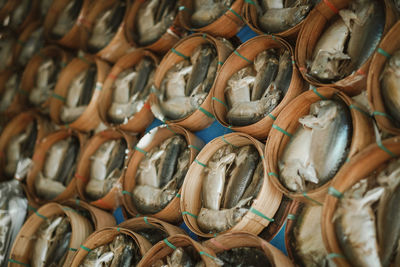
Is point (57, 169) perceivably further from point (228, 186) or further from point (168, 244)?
point (228, 186)

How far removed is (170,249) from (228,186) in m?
0.54

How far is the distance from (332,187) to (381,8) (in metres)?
1.05

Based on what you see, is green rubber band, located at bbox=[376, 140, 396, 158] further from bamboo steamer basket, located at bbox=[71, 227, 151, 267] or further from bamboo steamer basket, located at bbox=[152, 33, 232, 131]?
bamboo steamer basket, located at bbox=[71, 227, 151, 267]

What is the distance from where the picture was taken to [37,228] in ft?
10.5

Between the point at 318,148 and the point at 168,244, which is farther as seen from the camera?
the point at 168,244

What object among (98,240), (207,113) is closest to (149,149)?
(207,113)

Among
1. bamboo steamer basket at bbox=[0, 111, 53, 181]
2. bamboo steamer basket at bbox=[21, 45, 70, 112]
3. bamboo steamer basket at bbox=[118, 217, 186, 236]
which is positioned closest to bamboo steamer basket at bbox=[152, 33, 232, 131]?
bamboo steamer basket at bbox=[118, 217, 186, 236]

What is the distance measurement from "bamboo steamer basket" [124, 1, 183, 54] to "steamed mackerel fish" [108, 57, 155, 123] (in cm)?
16

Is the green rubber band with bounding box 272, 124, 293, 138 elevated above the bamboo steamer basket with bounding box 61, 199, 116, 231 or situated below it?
above

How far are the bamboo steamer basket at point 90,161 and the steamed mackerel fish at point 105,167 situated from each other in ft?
0.15

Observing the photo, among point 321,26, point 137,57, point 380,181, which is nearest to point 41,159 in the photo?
point 137,57

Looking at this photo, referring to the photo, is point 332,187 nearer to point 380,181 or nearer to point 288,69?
point 380,181

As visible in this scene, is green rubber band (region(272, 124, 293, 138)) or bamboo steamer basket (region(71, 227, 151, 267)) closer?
green rubber band (region(272, 124, 293, 138))

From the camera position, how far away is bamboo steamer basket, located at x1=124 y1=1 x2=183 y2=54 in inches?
126
